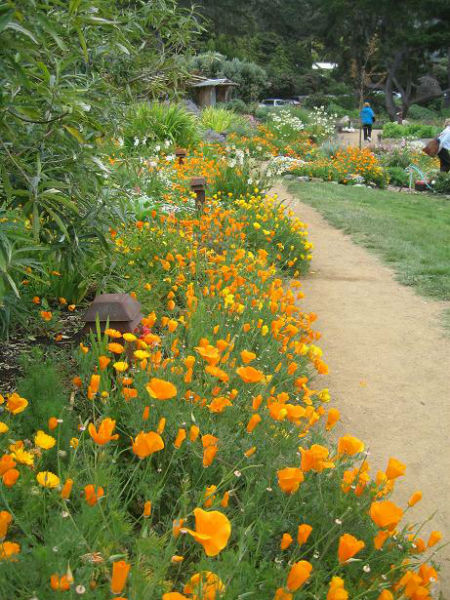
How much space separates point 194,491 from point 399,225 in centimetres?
771

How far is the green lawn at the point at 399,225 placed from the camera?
6.47 metres

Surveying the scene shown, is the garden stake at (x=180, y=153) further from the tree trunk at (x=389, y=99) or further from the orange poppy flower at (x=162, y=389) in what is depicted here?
the tree trunk at (x=389, y=99)

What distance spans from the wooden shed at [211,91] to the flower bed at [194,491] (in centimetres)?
2532

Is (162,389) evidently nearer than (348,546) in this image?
No

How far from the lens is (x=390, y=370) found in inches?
164

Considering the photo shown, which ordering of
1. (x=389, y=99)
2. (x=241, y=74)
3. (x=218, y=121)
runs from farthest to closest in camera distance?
(x=389, y=99) < (x=241, y=74) < (x=218, y=121)

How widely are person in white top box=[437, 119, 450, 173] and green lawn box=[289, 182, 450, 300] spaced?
173cm

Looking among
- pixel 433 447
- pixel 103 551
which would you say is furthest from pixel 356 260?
pixel 103 551

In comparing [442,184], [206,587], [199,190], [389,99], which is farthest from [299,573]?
[389,99]

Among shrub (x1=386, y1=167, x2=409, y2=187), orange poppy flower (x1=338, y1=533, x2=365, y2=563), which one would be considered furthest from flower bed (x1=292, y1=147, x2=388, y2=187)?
orange poppy flower (x1=338, y1=533, x2=365, y2=563)

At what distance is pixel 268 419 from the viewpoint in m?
2.43

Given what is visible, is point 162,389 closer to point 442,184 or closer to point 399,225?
point 399,225

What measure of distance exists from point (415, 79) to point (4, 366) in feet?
153

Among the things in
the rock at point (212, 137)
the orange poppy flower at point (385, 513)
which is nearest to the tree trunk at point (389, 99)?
the rock at point (212, 137)
